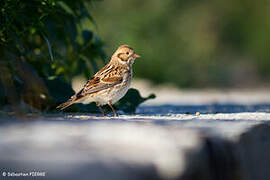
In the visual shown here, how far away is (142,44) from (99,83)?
839 cm

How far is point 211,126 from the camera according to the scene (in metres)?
3.00

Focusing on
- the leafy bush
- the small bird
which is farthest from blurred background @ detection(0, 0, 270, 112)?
the small bird

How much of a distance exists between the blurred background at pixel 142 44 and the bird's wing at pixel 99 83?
0.17m

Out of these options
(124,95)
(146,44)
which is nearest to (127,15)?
(146,44)

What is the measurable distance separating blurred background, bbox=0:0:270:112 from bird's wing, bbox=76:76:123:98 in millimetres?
173

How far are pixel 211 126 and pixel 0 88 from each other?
1939mm

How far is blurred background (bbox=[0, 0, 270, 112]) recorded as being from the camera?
4.46 m

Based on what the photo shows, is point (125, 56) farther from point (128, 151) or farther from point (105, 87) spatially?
point (128, 151)

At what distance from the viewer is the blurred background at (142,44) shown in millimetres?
4461

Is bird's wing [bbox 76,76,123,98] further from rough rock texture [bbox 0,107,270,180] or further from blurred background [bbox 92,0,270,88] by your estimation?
blurred background [bbox 92,0,270,88]

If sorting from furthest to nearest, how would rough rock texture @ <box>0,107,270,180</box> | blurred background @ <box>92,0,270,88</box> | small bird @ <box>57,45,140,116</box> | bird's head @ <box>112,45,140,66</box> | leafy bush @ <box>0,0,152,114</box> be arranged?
blurred background @ <box>92,0,270,88</box>
bird's head @ <box>112,45,140,66</box>
small bird @ <box>57,45,140,116</box>
leafy bush @ <box>0,0,152,114</box>
rough rock texture @ <box>0,107,270,180</box>

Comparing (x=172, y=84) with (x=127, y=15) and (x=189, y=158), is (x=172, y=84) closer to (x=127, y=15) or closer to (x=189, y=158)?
(x=127, y=15)

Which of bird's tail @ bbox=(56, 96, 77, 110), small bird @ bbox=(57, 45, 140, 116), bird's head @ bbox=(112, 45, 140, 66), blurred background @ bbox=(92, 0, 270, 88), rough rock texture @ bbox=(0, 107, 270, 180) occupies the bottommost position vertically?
rough rock texture @ bbox=(0, 107, 270, 180)

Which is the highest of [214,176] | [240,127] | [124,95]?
[124,95]
